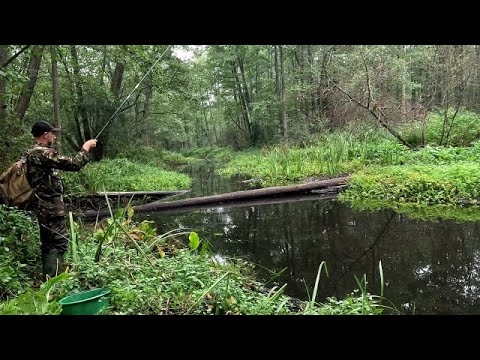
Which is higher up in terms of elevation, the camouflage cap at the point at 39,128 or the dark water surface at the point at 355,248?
the camouflage cap at the point at 39,128

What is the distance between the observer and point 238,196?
10.4 m

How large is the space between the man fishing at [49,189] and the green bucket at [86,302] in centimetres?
110

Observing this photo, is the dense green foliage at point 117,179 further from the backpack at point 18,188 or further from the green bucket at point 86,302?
the green bucket at point 86,302

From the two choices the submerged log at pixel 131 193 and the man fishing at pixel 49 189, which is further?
the submerged log at pixel 131 193

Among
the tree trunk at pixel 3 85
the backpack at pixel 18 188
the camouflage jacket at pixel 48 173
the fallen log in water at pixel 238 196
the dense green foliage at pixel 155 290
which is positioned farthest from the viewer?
the fallen log in water at pixel 238 196

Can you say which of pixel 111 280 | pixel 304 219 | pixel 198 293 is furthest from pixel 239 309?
pixel 304 219

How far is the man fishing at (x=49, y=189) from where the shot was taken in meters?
3.85

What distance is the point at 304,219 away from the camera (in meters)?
8.22

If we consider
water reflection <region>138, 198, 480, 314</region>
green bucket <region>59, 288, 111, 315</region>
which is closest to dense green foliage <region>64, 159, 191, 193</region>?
water reflection <region>138, 198, 480, 314</region>

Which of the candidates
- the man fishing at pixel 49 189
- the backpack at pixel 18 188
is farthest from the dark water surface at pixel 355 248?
the backpack at pixel 18 188

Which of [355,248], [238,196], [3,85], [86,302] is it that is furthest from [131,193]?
[86,302]

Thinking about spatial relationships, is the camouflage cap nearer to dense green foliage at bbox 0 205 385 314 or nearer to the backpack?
the backpack

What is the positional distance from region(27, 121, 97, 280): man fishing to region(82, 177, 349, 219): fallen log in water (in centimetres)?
463
